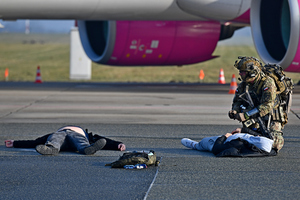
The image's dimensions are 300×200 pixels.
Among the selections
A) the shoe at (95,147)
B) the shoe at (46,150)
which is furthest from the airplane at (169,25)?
the shoe at (46,150)

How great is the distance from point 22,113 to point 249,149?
6535 mm

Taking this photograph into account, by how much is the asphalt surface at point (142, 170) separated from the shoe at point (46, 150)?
10 cm

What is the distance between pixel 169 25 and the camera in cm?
1889

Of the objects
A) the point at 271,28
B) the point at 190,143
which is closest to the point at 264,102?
the point at 190,143

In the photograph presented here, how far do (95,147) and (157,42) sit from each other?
38.7 feet

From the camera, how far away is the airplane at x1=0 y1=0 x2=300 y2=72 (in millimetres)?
15492

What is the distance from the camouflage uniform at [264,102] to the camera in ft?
24.5

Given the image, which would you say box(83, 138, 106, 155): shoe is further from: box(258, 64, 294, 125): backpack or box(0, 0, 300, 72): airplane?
box(0, 0, 300, 72): airplane

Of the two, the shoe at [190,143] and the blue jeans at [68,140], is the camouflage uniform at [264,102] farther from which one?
the blue jeans at [68,140]

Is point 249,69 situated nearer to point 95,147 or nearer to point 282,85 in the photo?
point 282,85

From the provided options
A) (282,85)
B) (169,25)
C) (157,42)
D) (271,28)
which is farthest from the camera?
(169,25)

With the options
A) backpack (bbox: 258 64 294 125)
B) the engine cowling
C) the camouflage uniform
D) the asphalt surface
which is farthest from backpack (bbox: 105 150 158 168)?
the engine cowling

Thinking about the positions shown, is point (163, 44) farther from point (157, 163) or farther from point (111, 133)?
point (157, 163)

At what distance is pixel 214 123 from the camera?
1109 cm
